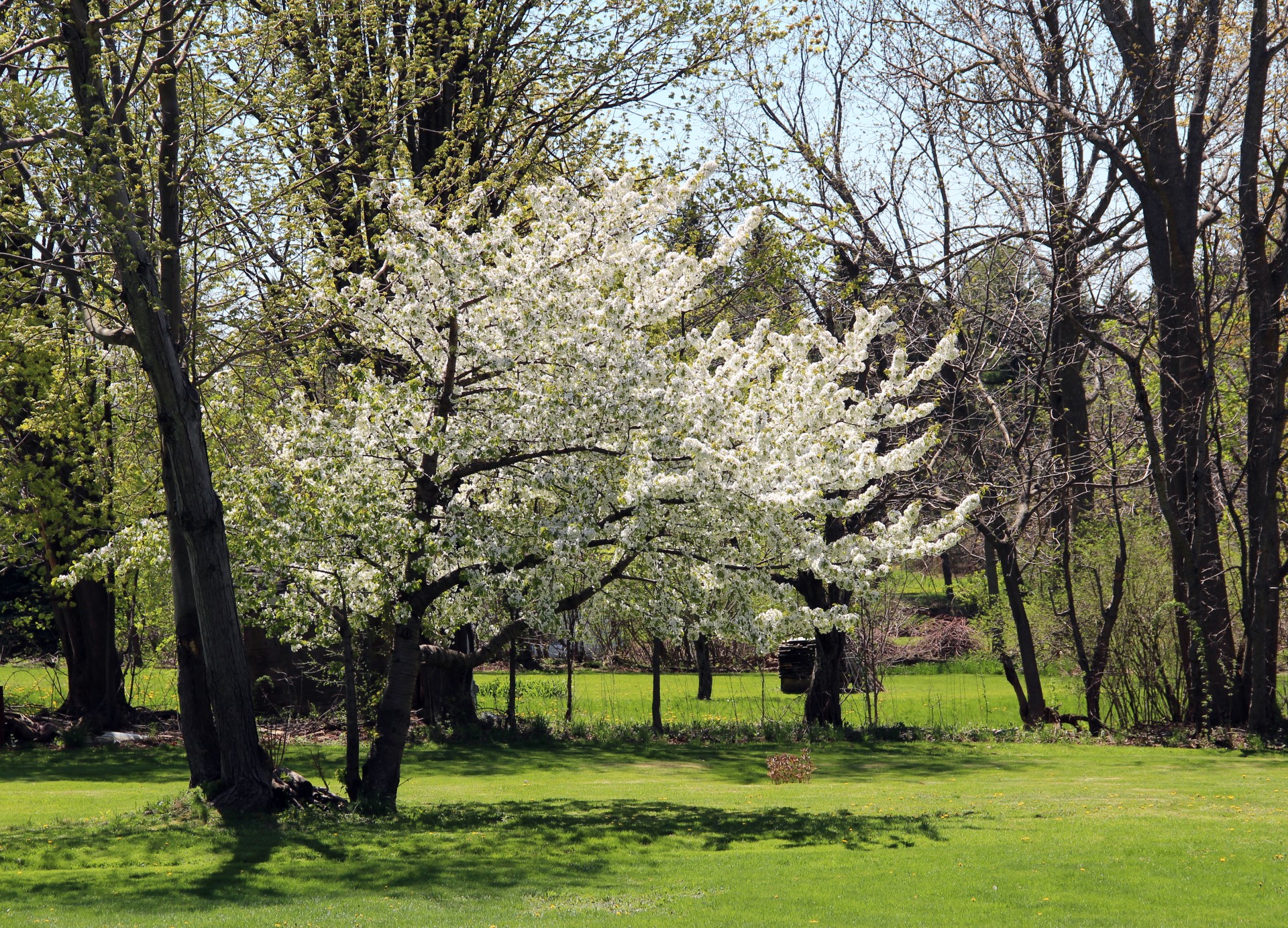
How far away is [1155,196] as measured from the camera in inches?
814

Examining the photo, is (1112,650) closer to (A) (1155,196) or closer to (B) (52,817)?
(A) (1155,196)

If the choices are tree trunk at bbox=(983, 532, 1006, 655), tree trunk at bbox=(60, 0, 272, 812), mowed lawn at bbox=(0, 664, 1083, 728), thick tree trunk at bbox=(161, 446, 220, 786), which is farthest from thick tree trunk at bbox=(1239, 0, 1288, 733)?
thick tree trunk at bbox=(161, 446, 220, 786)

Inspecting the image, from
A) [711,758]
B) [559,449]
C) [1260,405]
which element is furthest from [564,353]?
[1260,405]

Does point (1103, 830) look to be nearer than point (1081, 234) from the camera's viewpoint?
Yes

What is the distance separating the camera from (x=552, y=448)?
12.2 meters

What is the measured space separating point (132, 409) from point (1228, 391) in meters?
21.9

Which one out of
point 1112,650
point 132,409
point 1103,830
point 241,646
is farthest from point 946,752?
point 132,409

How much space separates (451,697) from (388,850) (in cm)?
1138

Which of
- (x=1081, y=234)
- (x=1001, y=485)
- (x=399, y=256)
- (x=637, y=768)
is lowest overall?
(x=637, y=768)

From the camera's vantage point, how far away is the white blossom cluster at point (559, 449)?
11758 mm

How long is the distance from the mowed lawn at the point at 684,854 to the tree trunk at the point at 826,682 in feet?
18.3

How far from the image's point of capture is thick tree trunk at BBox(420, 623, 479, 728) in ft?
71.3

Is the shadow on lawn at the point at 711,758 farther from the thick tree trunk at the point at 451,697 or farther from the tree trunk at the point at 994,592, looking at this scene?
the tree trunk at the point at 994,592

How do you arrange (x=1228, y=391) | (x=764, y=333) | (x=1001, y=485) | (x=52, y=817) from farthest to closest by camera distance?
(x=1228, y=391) → (x=1001, y=485) → (x=764, y=333) → (x=52, y=817)
